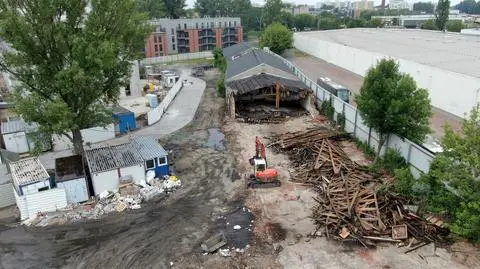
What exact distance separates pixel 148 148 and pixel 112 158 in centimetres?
246

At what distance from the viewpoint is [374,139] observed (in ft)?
86.0

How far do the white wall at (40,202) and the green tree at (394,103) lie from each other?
18.0 m

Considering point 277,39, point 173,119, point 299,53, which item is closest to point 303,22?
point 299,53

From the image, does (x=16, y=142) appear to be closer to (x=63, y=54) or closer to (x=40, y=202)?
(x=40, y=202)

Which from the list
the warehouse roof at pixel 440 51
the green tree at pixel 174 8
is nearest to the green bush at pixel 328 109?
the warehouse roof at pixel 440 51

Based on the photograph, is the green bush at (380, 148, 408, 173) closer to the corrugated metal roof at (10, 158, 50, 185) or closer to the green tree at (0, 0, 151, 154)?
the green tree at (0, 0, 151, 154)

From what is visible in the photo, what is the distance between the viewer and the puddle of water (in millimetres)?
29844

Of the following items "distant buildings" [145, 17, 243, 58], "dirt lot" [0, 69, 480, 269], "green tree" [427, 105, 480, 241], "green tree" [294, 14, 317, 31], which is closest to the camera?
"green tree" [427, 105, 480, 241]

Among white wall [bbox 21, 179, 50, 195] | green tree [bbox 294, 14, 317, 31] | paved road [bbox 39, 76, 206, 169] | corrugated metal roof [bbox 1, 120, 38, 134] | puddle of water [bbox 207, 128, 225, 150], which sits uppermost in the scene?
green tree [bbox 294, 14, 317, 31]

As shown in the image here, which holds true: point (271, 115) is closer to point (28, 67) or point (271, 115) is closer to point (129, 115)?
point (129, 115)

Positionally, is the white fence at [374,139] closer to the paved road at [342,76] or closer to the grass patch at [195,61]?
the paved road at [342,76]

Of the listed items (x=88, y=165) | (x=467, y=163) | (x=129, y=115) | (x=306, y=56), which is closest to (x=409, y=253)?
(x=467, y=163)

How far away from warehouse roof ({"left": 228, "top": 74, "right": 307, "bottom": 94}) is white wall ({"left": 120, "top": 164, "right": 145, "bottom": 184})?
15.3 m

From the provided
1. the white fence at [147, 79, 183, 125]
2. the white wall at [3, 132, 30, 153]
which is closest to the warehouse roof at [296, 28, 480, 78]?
the white fence at [147, 79, 183, 125]
